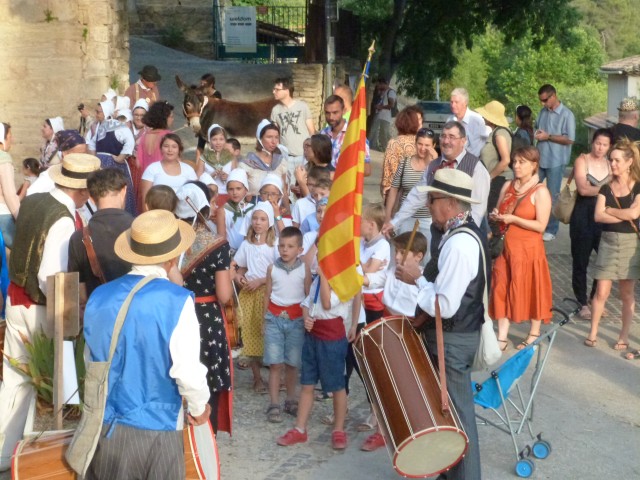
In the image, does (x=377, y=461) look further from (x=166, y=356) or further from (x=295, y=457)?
(x=166, y=356)

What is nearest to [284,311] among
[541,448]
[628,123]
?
[541,448]

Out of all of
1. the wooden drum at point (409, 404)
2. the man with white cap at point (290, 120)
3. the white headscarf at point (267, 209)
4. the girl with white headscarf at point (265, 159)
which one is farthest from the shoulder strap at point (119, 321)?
the man with white cap at point (290, 120)

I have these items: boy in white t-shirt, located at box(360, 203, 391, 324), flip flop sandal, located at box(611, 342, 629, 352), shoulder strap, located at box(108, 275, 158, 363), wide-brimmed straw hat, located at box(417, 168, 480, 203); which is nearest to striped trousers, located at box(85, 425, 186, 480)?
shoulder strap, located at box(108, 275, 158, 363)

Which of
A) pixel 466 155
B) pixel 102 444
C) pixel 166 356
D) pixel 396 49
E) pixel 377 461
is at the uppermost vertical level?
pixel 396 49

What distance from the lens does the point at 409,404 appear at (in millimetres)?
5445

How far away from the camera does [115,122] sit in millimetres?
11203

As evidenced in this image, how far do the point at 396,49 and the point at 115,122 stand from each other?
19403 mm

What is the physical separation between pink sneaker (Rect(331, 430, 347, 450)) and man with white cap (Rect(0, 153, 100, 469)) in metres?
2.00

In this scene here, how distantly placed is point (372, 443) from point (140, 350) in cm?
264

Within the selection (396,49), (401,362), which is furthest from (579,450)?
(396,49)

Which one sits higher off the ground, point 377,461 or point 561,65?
point 561,65

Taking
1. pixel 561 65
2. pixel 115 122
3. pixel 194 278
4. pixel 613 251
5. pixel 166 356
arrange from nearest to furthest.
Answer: pixel 166 356 → pixel 194 278 → pixel 613 251 → pixel 115 122 → pixel 561 65

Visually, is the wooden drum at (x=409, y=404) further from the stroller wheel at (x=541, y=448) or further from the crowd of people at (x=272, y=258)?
the stroller wheel at (x=541, y=448)

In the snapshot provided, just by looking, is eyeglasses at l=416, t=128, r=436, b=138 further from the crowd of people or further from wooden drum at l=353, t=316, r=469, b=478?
wooden drum at l=353, t=316, r=469, b=478
